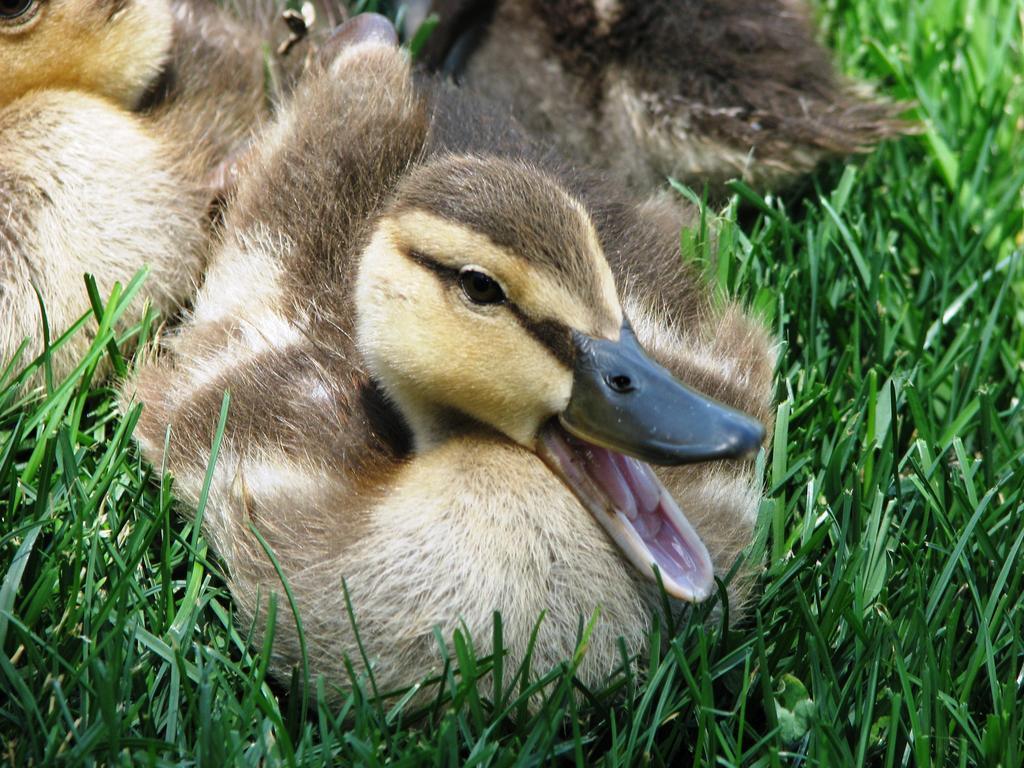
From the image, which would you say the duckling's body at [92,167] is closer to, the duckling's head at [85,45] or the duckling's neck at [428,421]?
the duckling's head at [85,45]

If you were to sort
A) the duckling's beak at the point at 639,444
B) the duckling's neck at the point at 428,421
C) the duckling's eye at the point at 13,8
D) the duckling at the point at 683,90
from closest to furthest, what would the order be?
the duckling's beak at the point at 639,444 → the duckling's neck at the point at 428,421 → the duckling's eye at the point at 13,8 → the duckling at the point at 683,90

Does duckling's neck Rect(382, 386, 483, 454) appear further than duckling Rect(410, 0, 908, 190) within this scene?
No

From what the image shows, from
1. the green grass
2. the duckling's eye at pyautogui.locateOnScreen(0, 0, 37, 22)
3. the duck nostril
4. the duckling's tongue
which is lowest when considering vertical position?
the green grass

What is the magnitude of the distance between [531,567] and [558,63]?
152 cm

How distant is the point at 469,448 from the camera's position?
1790mm

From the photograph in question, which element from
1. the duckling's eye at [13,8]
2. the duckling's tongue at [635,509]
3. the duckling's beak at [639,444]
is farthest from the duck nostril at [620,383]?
the duckling's eye at [13,8]

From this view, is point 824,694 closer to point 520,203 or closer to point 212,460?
point 520,203

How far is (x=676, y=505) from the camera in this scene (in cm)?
176

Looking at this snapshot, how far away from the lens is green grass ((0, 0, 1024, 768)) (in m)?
1.60

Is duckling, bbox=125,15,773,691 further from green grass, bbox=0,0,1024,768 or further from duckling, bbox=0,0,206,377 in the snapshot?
duckling, bbox=0,0,206,377

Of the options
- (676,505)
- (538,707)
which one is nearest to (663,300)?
(676,505)

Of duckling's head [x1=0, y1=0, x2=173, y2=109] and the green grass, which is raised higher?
duckling's head [x1=0, y1=0, x2=173, y2=109]

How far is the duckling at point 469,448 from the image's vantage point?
1668 mm

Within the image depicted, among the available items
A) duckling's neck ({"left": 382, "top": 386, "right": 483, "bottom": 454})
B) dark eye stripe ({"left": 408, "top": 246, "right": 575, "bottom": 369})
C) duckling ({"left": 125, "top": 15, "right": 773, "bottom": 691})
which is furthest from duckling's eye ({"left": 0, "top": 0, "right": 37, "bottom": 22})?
dark eye stripe ({"left": 408, "top": 246, "right": 575, "bottom": 369})
